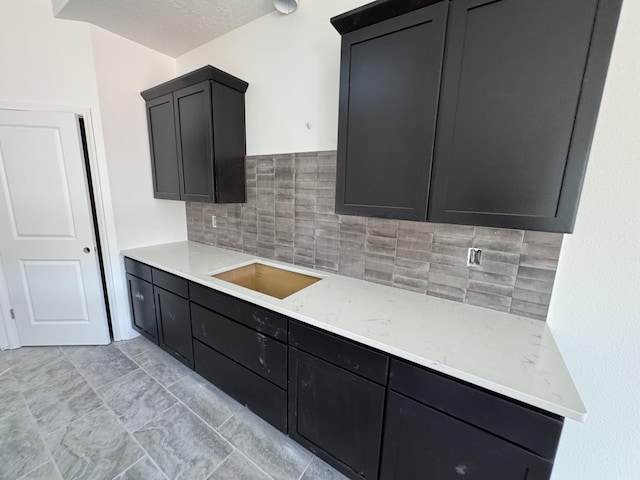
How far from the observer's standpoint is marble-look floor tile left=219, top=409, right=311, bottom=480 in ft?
4.74

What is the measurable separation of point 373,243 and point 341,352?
74 centimetres

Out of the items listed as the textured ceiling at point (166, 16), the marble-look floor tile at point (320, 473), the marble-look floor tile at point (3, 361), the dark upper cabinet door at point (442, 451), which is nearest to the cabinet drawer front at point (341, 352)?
the dark upper cabinet door at point (442, 451)

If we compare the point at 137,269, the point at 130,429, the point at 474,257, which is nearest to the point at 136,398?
the point at 130,429

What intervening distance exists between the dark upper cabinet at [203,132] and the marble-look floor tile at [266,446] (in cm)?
159

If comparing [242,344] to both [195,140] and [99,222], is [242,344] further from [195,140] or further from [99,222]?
[99,222]

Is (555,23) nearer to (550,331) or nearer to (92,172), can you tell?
(550,331)

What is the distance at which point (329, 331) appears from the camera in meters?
1.22

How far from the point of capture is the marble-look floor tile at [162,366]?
2092 millimetres

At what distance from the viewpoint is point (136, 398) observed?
1882 millimetres

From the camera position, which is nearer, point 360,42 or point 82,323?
point 360,42

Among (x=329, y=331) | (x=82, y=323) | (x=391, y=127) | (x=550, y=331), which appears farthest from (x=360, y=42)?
(x=82, y=323)

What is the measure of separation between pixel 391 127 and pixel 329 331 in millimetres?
991

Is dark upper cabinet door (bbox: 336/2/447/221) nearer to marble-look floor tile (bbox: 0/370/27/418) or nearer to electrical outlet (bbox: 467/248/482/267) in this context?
electrical outlet (bbox: 467/248/482/267)

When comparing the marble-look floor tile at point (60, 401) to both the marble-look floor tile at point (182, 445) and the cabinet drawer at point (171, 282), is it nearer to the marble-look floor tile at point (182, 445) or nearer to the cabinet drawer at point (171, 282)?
the marble-look floor tile at point (182, 445)
